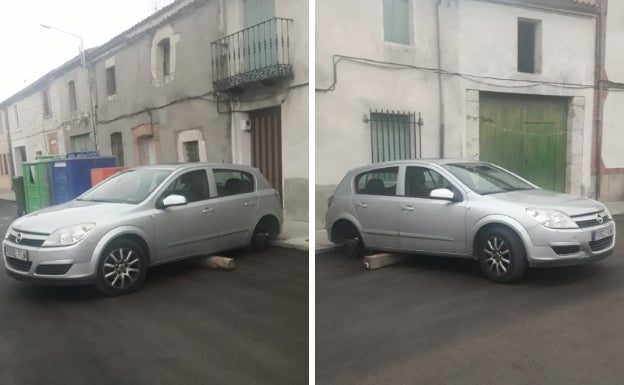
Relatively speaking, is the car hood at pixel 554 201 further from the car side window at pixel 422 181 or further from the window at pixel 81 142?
the window at pixel 81 142

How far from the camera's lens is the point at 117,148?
107 centimetres

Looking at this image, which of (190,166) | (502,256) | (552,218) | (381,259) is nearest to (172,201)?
(190,166)

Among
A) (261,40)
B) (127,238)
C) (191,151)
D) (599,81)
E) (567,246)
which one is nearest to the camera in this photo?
(261,40)

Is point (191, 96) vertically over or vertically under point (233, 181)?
over

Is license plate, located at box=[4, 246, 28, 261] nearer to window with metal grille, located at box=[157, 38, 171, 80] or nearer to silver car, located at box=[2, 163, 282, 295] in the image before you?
silver car, located at box=[2, 163, 282, 295]

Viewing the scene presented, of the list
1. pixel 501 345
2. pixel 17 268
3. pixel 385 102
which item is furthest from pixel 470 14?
pixel 17 268

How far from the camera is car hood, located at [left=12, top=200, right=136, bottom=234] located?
103 centimetres

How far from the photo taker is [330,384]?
1183 millimetres

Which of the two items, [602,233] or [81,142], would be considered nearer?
[81,142]

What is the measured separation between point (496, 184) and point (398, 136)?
17.0 inches

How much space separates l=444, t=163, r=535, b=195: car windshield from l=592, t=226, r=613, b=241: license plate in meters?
0.23

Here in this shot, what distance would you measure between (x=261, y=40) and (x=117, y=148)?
0.43m

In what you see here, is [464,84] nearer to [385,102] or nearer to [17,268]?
[385,102]

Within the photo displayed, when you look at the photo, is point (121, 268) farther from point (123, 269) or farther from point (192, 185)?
point (192, 185)
